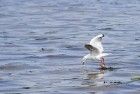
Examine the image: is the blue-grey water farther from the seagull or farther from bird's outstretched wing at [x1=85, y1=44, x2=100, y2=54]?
bird's outstretched wing at [x1=85, y1=44, x2=100, y2=54]

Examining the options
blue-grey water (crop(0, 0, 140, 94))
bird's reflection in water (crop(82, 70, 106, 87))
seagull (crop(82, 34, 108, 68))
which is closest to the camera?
blue-grey water (crop(0, 0, 140, 94))

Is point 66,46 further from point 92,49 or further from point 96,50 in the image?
point 96,50

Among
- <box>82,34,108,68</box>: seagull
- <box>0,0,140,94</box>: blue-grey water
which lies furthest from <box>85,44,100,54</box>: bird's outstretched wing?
<box>0,0,140,94</box>: blue-grey water

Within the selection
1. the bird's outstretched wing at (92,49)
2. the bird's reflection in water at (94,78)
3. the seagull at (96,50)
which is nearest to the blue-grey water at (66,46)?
the bird's reflection in water at (94,78)

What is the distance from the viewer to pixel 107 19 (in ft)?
125

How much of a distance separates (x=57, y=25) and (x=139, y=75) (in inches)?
601

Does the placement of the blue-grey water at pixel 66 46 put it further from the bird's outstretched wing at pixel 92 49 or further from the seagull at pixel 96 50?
the bird's outstretched wing at pixel 92 49

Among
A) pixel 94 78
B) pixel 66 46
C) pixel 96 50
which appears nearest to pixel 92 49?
pixel 96 50

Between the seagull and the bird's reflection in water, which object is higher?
the seagull

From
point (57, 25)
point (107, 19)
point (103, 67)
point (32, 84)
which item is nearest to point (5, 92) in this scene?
point (32, 84)

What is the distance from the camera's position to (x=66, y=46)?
27.8m

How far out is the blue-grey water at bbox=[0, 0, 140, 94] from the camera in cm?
1969

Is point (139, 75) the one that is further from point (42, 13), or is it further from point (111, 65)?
point (42, 13)

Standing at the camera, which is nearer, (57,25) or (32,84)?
(32,84)
